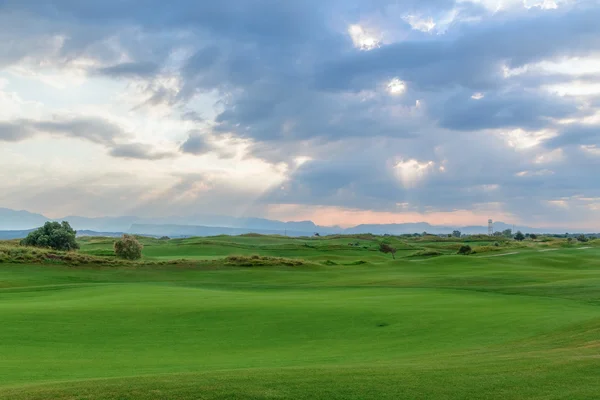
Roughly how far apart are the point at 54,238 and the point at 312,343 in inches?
2507

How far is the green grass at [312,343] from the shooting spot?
1127cm

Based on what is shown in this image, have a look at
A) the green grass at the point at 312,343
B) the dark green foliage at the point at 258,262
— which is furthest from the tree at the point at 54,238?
the green grass at the point at 312,343

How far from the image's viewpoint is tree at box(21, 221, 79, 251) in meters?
70.8

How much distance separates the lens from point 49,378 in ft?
45.4

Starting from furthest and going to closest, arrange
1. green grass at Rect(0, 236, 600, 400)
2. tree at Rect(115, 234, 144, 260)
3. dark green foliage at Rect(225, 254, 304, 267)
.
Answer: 1. tree at Rect(115, 234, 144, 260)
2. dark green foliage at Rect(225, 254, 304, 267)
3. green grass at Rect(0, 236, 600, 400)

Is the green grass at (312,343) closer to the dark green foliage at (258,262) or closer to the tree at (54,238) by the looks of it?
the dark green foliage at (258,262)

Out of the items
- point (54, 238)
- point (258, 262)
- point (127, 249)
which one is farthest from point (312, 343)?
point (54, 238)

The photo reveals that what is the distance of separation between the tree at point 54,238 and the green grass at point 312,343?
3029 cm

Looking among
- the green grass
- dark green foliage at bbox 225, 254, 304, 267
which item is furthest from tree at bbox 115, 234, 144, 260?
the green grass

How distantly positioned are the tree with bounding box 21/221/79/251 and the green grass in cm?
3029

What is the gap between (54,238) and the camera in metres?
71.1

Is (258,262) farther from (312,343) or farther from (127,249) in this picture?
(312,343)

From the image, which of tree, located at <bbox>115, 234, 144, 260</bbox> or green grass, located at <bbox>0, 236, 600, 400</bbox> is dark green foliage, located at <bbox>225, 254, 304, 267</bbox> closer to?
tree, located at <bbox>115, 234, 144, 260</bbox>

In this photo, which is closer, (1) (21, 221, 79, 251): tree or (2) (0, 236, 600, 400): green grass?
(2) (0, 236, 600, 400): green grass
